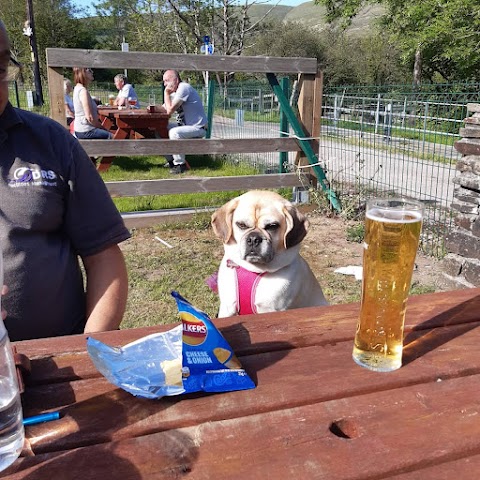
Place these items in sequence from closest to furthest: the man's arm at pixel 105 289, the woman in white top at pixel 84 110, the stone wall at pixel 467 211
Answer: the man's arm at pixel 105 289
the stone wall at pixel 467 211
the woman in white top at pixel 84 110

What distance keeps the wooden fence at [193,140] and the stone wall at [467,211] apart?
8.52ft

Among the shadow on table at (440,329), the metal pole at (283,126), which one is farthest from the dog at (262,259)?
the metal pole at (283,126)

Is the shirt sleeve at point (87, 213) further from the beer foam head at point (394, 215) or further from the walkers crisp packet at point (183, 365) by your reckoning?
the beer foam head at point (394, 215)

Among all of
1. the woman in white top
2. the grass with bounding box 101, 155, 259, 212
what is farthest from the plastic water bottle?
the woman in white top

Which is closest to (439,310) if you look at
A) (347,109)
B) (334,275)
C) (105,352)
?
(105,352)

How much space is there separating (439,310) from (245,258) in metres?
1.09

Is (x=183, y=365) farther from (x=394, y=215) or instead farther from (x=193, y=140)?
(x=193, y=140)

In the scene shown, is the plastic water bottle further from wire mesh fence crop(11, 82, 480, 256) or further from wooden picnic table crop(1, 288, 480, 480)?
wire mesh fence crop(11, 82, 480, 256)

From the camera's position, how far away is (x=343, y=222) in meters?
5.94

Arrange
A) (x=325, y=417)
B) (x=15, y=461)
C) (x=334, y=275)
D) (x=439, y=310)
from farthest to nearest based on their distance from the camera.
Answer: (x=334, y=275) → (x=439, y=310) → (x=325, y=417) → (x=15, y=461)

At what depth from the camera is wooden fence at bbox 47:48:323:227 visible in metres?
5.20

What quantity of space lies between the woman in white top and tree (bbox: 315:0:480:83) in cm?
1776

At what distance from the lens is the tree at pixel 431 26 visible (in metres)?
21.0

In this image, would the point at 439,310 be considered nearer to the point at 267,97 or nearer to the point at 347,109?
the point at 347,109
